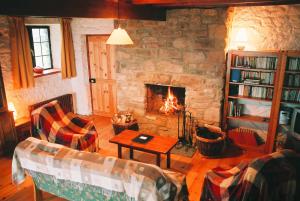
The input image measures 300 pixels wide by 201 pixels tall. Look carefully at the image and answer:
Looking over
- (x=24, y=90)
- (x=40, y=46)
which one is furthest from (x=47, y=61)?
(x=24, y=90)

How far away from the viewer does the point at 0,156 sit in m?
4.38

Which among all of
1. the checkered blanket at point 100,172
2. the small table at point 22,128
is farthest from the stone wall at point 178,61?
the checkered blanket at point 100,172

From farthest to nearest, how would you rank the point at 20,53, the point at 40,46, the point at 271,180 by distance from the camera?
the point at 40,46 < the point at 20,53 < the point at 271,180

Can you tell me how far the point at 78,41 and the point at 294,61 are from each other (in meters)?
4.34

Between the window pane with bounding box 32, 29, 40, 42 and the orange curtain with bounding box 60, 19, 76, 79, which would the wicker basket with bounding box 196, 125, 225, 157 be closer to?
the orange curtain with bounding box 60, 19, 76, 79

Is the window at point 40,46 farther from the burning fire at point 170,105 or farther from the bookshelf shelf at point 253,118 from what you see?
the bookshelf shelf at point 253,118

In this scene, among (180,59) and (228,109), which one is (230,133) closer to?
(228,109)

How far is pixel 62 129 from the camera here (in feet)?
13.7

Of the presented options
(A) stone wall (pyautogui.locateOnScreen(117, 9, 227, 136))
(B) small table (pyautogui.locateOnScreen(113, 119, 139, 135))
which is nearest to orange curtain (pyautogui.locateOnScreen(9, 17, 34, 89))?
(A) stone wall (pyautogui.locateOnScreen(117, 9, 227, 136))

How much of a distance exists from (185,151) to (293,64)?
2256 millimetres

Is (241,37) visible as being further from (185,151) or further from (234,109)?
(185,151)

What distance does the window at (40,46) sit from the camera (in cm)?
548

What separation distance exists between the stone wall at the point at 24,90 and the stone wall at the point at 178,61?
1.53 meters

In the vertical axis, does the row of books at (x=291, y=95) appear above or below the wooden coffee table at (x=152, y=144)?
above
